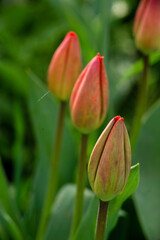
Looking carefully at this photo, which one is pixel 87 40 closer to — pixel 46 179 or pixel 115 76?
pixel 46 179

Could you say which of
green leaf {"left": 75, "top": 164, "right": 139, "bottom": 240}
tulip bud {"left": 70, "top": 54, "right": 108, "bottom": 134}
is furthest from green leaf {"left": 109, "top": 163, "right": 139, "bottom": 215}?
tulip bud {"left": 70, "top": 54, "right": 108, "bottom": 134}

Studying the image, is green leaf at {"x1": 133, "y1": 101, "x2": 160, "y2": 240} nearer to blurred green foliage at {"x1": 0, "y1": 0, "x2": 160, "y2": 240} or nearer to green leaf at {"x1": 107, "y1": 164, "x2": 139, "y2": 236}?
blurred green foliage at {"x1": 0, "y1": 0, "x2": 160, "y2": 240}

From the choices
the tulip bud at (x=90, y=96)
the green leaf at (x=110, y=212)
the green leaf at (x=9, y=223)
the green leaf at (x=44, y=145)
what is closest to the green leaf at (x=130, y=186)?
the green leaf at (x=110, y=212)

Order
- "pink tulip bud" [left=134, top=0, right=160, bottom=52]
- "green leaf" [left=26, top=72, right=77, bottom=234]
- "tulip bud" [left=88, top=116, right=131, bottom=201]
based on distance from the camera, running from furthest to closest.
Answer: "green leaf" [left=26, top=72, right=77, bottom=234] → "pink tulip bud" [left=134, top=0, right=160, bottom=52] → "tulip bud" [left=88, top=116, right=131, bottom=201]

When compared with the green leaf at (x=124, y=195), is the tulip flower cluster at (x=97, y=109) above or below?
above

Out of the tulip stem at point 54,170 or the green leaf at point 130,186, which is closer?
the green leaf at point 130,186

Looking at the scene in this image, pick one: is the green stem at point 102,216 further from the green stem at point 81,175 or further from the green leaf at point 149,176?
the green leaf at point 149,176
